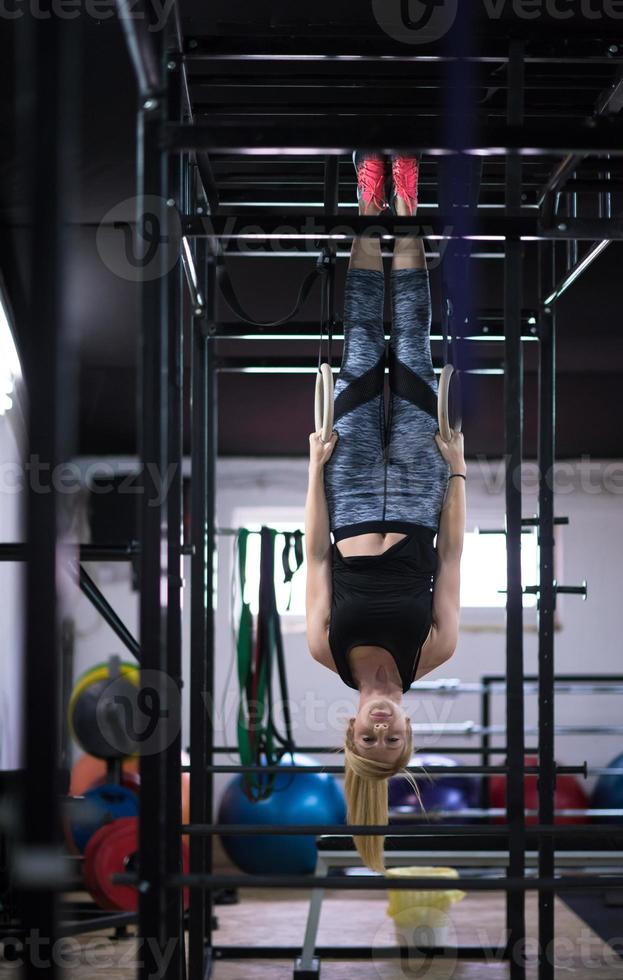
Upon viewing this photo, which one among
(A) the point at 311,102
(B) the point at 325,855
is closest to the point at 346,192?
(A) the point at 311,102

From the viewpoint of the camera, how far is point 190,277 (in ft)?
9.96

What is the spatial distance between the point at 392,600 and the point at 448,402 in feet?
1.84

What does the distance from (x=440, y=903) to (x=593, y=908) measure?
4.47ft

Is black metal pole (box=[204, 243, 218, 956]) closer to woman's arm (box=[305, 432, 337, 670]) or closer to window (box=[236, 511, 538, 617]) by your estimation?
woman's arm (box=[305, 432, 337, 670])

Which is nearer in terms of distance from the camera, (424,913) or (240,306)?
(240,306)

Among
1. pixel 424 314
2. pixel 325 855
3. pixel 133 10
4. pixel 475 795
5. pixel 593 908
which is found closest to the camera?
pixel 133 10

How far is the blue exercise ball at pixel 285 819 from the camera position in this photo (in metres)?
6.07

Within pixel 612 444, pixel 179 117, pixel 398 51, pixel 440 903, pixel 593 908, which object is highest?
pixel 398 51

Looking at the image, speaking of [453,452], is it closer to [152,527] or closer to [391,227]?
[391,227]

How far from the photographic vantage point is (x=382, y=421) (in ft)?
9.96

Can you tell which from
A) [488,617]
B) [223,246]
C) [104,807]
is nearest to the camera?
[223,246]

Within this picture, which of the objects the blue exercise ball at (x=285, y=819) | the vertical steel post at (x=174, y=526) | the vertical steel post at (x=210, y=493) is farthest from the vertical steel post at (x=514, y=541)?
A: the blue exercise ball at (x=285, y=819)

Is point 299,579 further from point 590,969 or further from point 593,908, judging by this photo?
point 590,969

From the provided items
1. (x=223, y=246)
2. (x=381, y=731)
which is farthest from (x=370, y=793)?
(x=223, y=246)
